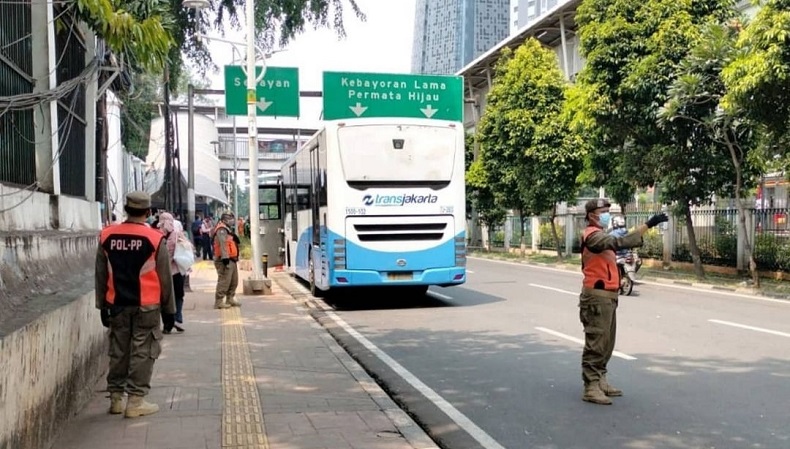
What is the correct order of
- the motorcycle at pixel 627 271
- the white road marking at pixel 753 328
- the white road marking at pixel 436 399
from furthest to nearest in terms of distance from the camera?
the motorcycle at pixel 627 271 → the white road marking at pixel 753 328 → the white road marking at pixel 436 399

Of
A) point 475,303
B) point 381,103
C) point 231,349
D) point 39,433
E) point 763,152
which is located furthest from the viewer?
point 381,103

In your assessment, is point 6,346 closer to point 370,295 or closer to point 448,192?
point 448,192

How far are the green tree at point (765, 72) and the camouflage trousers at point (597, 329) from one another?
845 centimetres

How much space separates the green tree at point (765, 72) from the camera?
12.1m

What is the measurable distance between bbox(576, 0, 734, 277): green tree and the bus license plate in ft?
27.1

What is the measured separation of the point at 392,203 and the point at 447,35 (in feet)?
205

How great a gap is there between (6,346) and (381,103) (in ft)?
60.8

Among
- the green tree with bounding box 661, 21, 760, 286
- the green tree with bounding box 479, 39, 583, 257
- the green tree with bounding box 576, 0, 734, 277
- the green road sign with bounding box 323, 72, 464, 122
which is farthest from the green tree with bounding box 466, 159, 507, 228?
the green tree with bounding box 661, 21, 760, 286

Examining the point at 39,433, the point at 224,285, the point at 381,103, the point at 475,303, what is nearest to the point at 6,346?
the point at 39,433

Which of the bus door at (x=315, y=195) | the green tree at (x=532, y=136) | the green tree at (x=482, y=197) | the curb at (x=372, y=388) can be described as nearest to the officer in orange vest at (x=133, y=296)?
the curb at (x=372, y=388)

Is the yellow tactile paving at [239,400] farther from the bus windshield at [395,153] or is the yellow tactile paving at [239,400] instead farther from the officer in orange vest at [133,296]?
the bus windshield at [395,153]

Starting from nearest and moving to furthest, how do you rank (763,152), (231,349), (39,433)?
(39,433) → (231,349) → (763,152)

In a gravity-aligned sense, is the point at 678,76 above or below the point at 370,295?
above

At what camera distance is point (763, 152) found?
48.8 feet
